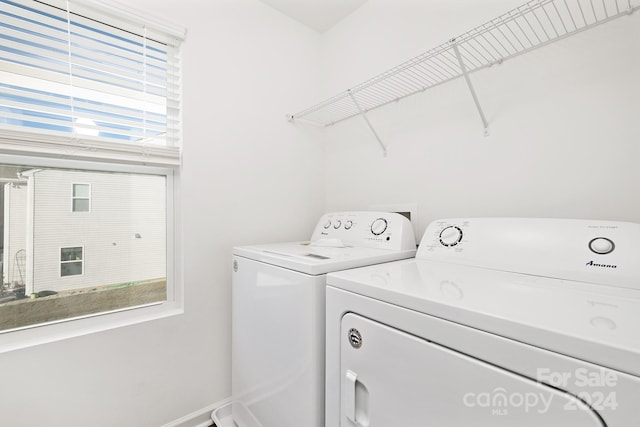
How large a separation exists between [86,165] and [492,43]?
1.90m

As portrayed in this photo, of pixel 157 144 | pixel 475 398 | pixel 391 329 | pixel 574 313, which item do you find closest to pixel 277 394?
pixel 391 329

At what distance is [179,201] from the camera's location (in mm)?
1441

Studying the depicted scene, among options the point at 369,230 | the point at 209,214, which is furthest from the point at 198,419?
the point at 369,230

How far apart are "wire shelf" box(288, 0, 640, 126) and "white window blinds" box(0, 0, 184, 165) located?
828mm

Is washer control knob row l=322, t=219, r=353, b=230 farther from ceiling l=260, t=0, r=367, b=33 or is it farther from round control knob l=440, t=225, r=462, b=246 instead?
ceiling l=260, t=0, r=367, b=33

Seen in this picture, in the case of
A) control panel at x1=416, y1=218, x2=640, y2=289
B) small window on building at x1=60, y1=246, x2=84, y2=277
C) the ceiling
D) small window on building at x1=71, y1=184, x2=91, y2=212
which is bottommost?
small window on building at x1=60, y1=246, x2=84, y2=277

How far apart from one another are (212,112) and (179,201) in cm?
52

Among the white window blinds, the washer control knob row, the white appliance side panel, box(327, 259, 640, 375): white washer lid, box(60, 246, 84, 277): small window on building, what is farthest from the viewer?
the washer control knob row

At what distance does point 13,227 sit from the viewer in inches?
44.0

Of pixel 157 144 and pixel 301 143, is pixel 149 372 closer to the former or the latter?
pixel 157 144

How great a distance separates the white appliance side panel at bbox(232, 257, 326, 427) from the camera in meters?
0.91

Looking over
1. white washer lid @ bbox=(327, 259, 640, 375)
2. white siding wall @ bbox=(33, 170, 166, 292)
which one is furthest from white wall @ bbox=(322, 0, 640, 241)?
white siding wall @ bbox=(33, 170, 166, 292)

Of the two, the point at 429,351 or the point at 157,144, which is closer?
the point at 429,351

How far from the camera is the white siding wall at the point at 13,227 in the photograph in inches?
43.5
